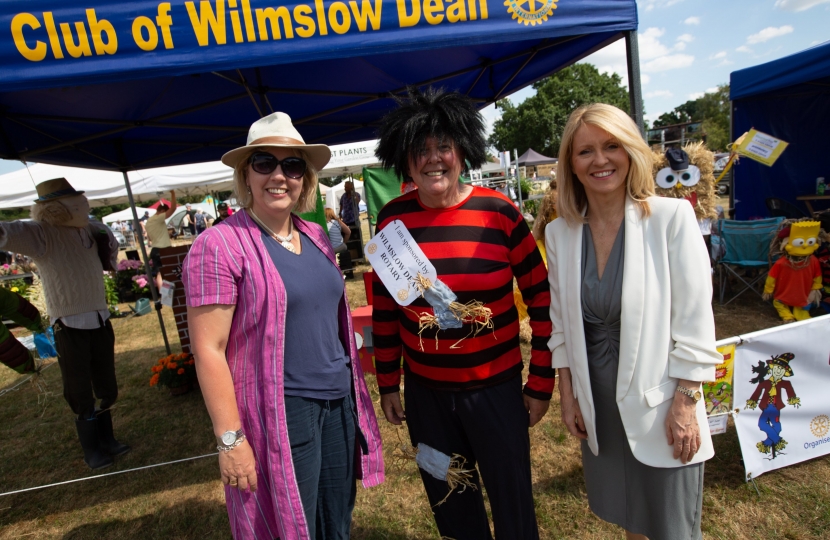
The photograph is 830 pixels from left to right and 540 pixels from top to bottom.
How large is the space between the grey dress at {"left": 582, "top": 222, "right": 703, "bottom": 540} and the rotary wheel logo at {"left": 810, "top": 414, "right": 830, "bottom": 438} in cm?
140

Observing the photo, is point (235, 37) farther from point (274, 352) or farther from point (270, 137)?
point (274, 352)

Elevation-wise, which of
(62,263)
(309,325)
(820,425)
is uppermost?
(62,263)

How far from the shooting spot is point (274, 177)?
57.7 inches

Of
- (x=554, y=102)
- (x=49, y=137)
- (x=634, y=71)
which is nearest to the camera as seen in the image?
(x=634, y=71)

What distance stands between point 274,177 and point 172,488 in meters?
2.41

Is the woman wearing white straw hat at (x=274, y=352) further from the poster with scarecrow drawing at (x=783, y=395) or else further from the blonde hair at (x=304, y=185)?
the poster with scarecrow drawing at (x=783, y=395)

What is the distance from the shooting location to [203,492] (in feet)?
8.88

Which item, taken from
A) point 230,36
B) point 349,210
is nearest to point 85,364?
point 230,36

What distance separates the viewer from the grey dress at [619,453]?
55.0 inches

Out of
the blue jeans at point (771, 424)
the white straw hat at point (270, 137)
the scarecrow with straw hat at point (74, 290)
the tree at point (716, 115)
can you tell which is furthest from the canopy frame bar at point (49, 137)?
the tree at point (716, 115)

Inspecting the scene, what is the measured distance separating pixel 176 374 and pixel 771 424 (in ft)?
14.7

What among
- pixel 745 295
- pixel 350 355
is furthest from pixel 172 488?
pixel 745 295

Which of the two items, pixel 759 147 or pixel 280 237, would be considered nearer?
pixel 280 237

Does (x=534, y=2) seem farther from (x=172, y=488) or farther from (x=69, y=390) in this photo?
(x=69, y=390)
